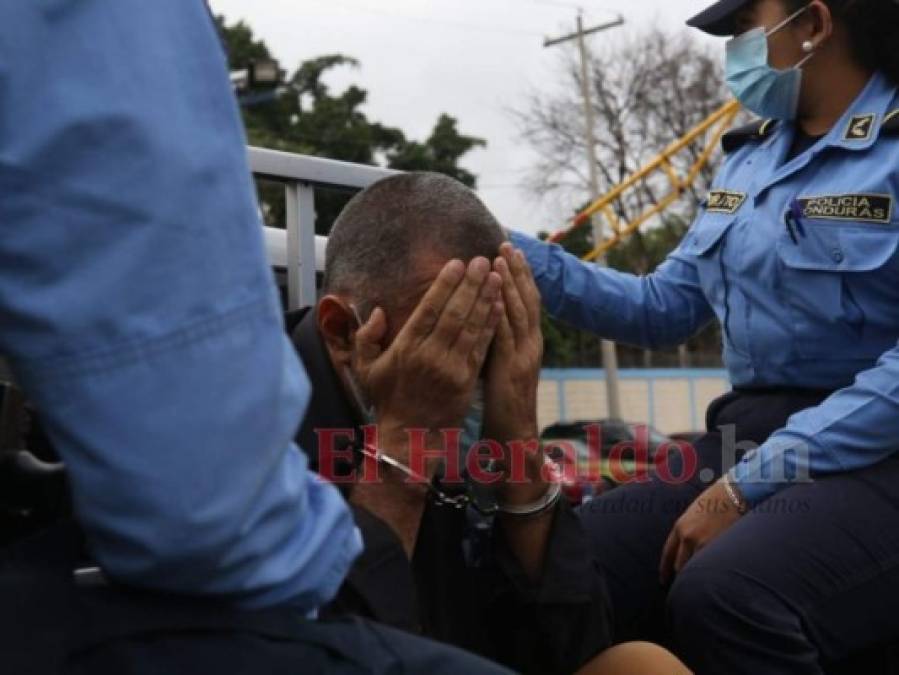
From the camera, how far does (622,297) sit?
2.47 metres

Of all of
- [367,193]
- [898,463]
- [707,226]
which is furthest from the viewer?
[707,226]

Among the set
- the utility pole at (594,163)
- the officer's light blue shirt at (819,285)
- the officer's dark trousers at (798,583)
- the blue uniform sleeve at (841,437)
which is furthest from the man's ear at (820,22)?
the utility pole at (594,163)

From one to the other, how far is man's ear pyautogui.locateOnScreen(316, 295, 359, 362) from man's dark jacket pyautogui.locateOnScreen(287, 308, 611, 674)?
0.02 metres

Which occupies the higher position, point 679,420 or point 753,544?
point 753,544

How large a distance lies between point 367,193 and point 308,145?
24034 millimetres

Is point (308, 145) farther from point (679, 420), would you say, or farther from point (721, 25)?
point (721, 25)

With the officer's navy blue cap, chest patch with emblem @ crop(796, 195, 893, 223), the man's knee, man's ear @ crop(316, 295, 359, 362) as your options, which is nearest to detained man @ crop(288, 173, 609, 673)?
man's ear @ crop(316, 295, 359, 362)

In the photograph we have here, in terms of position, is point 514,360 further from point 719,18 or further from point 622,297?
point 719,18

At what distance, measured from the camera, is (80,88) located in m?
0.77

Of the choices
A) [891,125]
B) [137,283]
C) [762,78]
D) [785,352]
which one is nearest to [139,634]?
[137,283]

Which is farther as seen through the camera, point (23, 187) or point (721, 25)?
point (721, 25)

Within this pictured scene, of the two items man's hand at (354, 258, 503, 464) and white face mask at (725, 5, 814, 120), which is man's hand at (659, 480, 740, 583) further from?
white face mask at (725, 5, 814, 120)

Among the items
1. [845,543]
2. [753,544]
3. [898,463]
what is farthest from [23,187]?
[898,463]

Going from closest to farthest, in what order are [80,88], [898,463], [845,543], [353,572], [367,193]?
[80,88] → [353,572] → [367,193] → [845,543] → [898,463]
